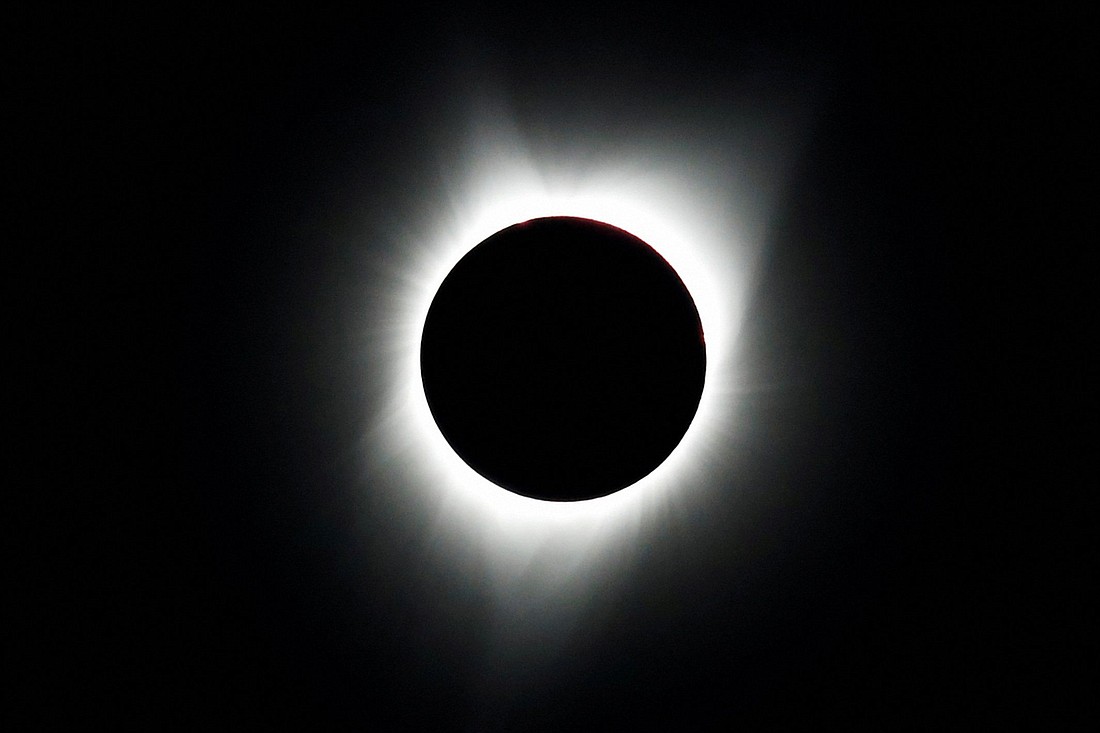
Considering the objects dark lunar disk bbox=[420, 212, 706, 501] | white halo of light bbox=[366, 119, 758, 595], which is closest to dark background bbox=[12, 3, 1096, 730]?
white halo of light bbox=[366, 119, 758, 595]

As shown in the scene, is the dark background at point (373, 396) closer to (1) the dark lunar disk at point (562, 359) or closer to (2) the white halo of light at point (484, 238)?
(2) the white halo of light at point (484, 238)

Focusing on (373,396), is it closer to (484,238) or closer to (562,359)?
(484,238)

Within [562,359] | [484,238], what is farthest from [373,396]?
[562,359]

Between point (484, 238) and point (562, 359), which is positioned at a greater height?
→ point (484, 238)

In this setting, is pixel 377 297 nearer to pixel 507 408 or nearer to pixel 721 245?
pixel 507 408

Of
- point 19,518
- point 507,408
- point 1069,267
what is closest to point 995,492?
point 1069,267

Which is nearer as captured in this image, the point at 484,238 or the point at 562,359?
the point at 562,359

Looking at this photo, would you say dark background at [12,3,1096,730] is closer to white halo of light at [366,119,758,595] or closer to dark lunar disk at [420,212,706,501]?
white halo of light at [366,119,758,595]
